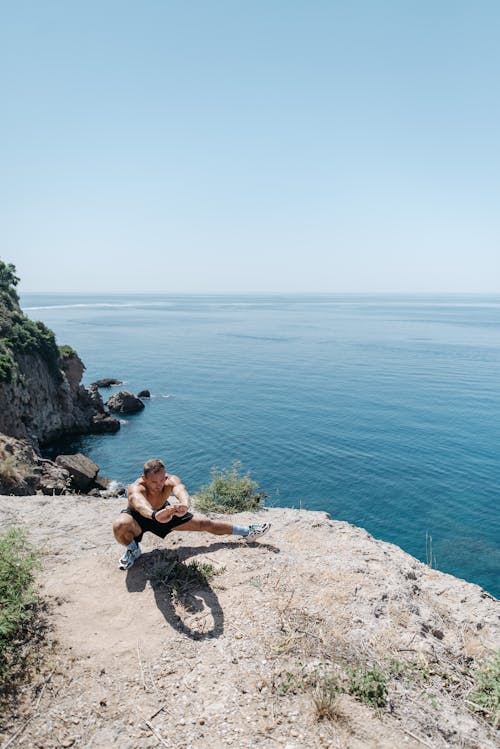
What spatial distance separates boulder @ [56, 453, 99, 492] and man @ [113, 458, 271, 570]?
2680 cm

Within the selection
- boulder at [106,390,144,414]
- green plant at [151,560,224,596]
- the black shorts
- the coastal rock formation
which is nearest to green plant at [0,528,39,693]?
the black shorts

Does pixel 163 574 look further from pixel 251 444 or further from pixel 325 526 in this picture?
pixel 251 444

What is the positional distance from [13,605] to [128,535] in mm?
2178

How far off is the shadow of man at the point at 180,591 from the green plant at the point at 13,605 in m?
1.61

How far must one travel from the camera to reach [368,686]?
575 centimetres

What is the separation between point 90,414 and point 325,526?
145ft

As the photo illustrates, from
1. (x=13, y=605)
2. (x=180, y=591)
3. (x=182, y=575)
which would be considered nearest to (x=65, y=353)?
(x=182, y=575)

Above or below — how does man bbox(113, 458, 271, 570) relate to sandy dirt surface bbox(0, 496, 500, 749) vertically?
above

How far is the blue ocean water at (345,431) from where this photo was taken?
2806 cm

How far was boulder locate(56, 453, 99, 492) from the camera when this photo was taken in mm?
33094

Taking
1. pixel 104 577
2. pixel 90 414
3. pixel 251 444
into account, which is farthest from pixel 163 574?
pixel 90 414

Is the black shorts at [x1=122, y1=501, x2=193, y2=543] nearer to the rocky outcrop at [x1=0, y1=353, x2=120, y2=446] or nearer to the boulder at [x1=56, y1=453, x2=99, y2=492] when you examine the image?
the boulder at [x1=56, y1=453, x2=99, y2=492]

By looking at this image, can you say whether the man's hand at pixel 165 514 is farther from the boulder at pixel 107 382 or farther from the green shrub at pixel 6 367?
the boulder at pixel 107 382

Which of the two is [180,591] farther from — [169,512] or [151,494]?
[151,494]
